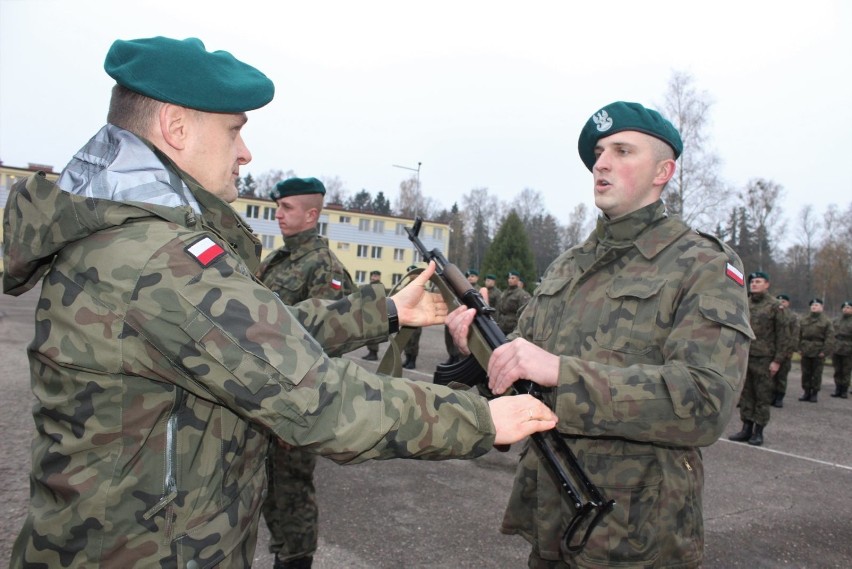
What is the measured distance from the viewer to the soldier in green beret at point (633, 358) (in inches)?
81.5

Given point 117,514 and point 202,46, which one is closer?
point 117,514

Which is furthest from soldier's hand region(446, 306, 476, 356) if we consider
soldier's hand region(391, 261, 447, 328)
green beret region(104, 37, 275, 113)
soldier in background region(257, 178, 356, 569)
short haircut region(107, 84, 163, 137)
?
soldier in background region(257, 178, 356, 569)

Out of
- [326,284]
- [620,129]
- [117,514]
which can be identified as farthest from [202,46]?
[326,284]

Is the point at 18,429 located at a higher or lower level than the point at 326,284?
lower

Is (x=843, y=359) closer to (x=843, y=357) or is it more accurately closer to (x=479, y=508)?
(x=843, y=357)

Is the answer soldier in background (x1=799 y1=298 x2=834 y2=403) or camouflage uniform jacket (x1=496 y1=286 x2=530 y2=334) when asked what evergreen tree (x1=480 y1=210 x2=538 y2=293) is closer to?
camouflage uniform jacket (x1=496 y1=286 x2=530 y2=334)

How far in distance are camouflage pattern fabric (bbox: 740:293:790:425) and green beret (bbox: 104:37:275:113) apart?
28.9ft

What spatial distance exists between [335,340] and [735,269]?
162 cm

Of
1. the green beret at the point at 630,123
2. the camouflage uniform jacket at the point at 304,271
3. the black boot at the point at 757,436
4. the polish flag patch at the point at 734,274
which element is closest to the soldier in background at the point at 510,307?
the black boot at the point at 757,436

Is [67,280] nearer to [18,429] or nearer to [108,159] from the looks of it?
[108,159]

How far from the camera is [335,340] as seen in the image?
262 centimetres

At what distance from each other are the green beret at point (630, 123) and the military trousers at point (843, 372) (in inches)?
591

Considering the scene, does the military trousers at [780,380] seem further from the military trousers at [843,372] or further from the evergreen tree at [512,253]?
the evergreen tree at [512,253]

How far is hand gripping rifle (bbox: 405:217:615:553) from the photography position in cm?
216
